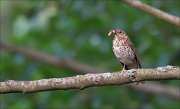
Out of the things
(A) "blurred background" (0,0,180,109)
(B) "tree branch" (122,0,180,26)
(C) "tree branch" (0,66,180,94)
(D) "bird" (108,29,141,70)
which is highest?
(A) "blurred background" (0,0,180,109)

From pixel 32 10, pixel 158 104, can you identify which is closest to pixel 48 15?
pixel 32 10

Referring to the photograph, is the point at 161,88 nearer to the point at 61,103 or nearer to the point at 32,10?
the point at 61,103

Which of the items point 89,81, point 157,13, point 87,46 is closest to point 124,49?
point 157,13

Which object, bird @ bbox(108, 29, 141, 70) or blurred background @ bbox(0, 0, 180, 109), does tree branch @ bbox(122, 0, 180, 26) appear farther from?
blurred background @ bbox(0, 0, 180, 109)

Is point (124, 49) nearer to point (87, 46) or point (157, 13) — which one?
point (157, 13)

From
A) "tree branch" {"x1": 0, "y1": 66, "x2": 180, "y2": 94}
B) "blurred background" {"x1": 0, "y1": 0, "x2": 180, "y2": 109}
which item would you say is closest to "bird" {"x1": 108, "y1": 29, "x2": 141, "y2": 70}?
"tree branch" {"x1": 0, "y1": 66, "x2": 180, "y2": 94}

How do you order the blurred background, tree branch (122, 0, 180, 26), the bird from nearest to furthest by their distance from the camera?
the bird → tree branch (122, 0, 180, 26) → the blurred background
